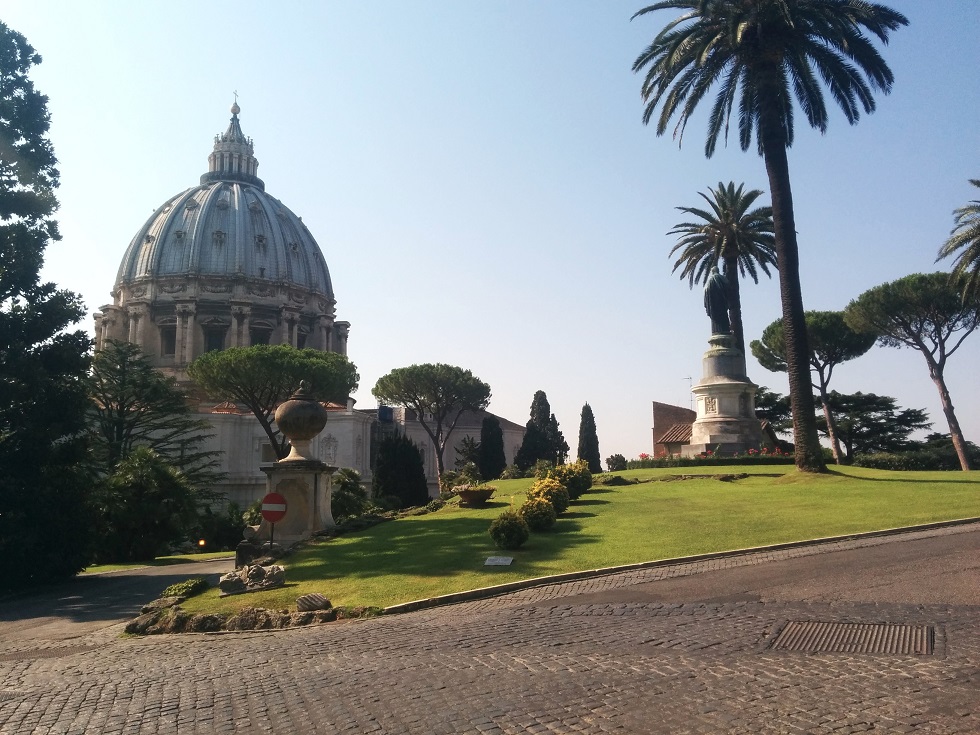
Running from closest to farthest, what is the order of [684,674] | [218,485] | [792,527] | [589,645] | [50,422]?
1. [684,674]
2. [589,645]
3. [792,527]
4. [50,422]
5. [218,485]

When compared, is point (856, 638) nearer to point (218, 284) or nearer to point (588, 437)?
point (588, 437)

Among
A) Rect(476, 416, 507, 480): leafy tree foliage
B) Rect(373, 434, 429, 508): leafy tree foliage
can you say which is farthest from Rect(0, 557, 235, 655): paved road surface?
Rect(476, 416, 507, 480): leafy tree foliage

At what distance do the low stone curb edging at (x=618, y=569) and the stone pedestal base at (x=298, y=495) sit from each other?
8.39 m

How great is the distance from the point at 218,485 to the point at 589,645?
182 ft

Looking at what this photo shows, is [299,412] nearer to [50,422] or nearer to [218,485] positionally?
[50,422]

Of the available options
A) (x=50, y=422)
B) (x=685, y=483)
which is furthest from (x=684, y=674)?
(x=685, y=483)

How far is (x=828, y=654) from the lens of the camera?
8125 millimetres

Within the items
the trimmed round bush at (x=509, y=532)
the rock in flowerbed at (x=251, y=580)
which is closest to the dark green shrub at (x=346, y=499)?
the trimmed round bush at (x=509, y=532)

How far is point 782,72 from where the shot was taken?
2912 cm

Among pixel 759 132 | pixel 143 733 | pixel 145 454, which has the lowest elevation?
pixel 143 733

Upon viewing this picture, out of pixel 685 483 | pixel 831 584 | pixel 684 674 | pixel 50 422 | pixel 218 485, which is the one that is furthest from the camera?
pixel 218 485

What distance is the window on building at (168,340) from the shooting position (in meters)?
94.6

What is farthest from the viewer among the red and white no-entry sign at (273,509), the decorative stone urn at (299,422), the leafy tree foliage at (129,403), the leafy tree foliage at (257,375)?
the leafy tree foliage at (257,375)

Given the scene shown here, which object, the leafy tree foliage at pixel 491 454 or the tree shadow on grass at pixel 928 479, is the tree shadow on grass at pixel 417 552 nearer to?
the tree shadow on grass at pixel 928 479
